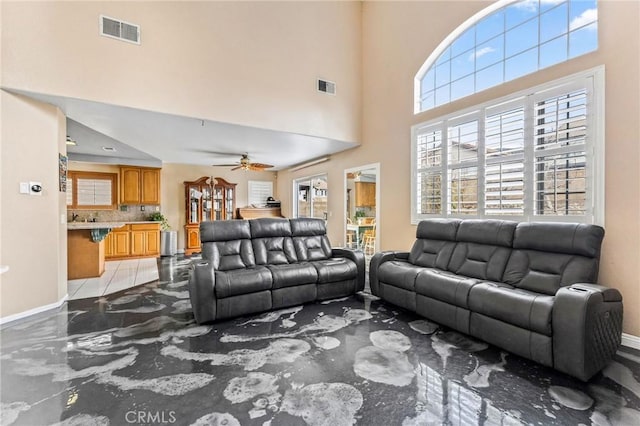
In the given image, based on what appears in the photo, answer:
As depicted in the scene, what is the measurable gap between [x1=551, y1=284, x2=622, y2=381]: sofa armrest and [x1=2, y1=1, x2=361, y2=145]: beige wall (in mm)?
4188

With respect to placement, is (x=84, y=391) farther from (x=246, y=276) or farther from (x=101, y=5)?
(x=101, y=5)

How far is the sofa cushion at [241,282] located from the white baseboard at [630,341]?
3.54 meters

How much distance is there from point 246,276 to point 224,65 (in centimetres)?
315

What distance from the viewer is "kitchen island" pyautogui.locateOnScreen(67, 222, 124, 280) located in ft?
16.7

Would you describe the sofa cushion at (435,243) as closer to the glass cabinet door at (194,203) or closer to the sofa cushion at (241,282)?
the sofa cushion at (241,282)

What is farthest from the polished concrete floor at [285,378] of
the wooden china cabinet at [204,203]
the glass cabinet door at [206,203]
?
the glass cabinet door at [206,203]

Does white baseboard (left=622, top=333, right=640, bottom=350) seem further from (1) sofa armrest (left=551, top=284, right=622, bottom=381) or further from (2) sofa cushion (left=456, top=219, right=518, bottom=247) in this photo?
(2) sofa cushion (left=456, top=219, right=518, bottom=247)

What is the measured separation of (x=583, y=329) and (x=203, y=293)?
3.30 m

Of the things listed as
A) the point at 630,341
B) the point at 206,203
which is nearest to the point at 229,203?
the point at 206,203

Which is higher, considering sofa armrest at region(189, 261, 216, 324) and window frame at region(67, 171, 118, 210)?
window frame at region(67, 171, 118, 210)

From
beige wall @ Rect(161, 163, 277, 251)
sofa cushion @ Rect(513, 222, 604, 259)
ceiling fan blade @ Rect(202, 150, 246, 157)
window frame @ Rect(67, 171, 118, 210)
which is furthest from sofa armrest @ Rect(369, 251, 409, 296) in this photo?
window frame @ Rect(67, 171, 118, 210)

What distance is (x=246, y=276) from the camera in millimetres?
3379

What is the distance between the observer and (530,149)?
131 inches

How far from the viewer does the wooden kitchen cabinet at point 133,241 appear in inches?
282
